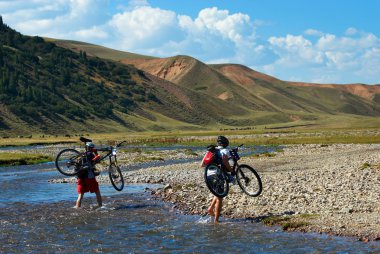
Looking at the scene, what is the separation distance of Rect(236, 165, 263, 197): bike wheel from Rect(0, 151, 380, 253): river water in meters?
1.87

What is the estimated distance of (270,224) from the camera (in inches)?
743

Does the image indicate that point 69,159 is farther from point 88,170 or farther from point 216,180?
point 216,180

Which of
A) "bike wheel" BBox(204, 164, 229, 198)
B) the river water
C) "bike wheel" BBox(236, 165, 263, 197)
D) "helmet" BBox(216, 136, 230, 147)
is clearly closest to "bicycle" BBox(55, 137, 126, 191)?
the river water

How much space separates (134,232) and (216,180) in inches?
139

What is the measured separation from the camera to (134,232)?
1869 centimetres

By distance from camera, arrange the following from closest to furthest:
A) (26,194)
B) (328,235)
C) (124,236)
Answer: (328,235) → (124,236) → (26,194)

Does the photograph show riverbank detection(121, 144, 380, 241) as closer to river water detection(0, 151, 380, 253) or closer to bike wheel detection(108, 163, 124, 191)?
river water detection(0, 151, 380, 253)

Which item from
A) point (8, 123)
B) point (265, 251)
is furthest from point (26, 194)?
point (8, 123)

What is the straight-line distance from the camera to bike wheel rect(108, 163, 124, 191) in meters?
26.6

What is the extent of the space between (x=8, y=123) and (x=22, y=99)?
70.4 feet

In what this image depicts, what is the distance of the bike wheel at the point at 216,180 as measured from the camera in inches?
778

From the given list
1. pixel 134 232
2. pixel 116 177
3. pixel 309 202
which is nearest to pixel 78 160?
pixel 116 177

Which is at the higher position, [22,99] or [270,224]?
[22,99]

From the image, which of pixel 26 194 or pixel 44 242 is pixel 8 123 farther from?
pixel 44 242
